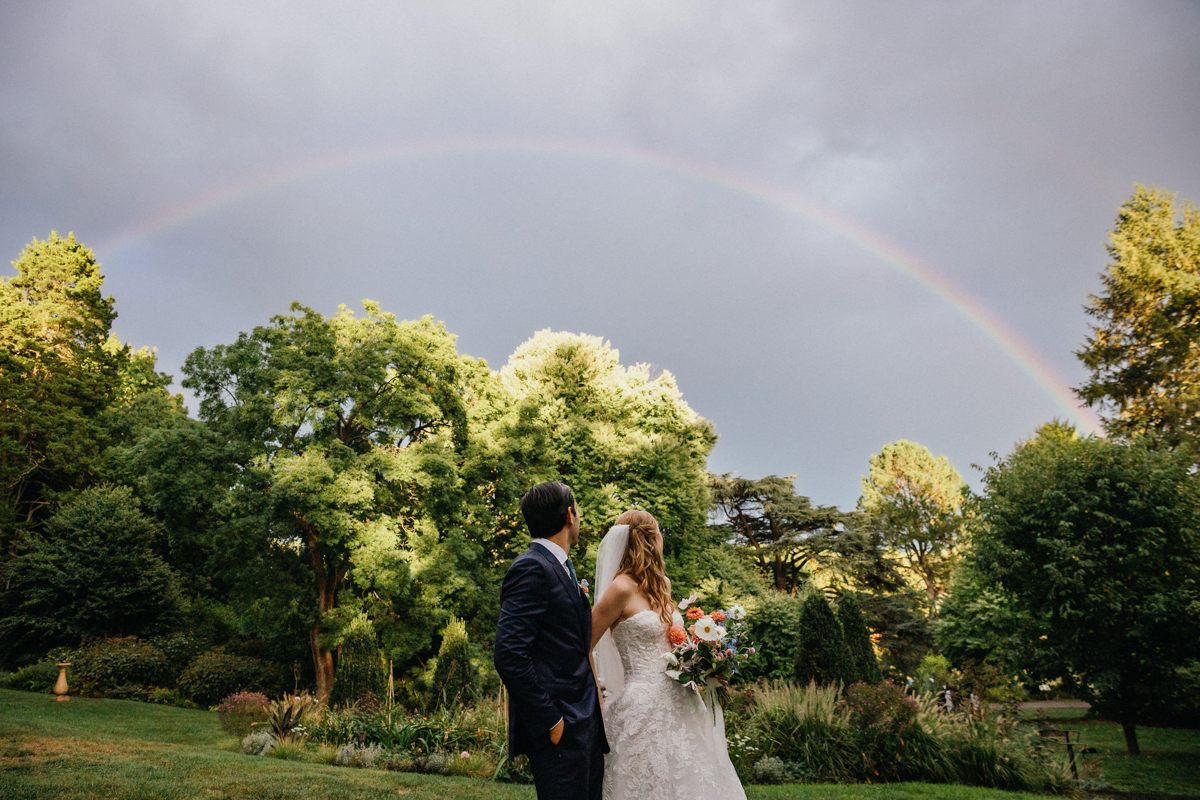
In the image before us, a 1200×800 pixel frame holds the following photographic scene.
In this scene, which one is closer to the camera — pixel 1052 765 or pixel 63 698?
pixel 1052 765

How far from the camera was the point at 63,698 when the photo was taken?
16.4 meters

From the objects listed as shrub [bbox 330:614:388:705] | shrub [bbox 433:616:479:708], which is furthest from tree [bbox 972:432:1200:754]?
shrub [bbox 330:614:388:705]

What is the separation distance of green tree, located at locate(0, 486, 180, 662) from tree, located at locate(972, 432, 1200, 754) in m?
24.3

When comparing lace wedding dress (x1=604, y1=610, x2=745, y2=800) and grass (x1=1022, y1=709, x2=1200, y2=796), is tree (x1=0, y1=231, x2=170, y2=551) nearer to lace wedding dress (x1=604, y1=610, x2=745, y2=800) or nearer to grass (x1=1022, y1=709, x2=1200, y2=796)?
lace wedding dress (x1=604, y1=610, x2=745, y2=800)

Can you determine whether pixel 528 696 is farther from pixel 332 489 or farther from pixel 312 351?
pixel 312 351

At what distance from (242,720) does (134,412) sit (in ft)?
61.8

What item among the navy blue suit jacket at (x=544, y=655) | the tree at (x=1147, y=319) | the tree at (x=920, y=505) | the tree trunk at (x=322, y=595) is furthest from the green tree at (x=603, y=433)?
the tree at (x=920, y=505)

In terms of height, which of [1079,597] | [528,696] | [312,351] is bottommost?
[528,696]

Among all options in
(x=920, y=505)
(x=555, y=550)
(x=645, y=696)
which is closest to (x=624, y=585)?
(x=645, y=696)

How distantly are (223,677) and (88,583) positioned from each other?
218 inches

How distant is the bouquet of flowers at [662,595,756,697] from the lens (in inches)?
158

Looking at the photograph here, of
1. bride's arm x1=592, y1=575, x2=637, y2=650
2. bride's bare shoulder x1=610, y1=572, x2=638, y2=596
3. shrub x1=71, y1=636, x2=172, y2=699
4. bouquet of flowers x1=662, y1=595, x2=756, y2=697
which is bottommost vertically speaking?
shrub x1=71, y1=636, x2=172, y2=699

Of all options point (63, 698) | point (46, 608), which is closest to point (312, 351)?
point (63, 698)

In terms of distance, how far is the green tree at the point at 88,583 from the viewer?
2061 centimetres
